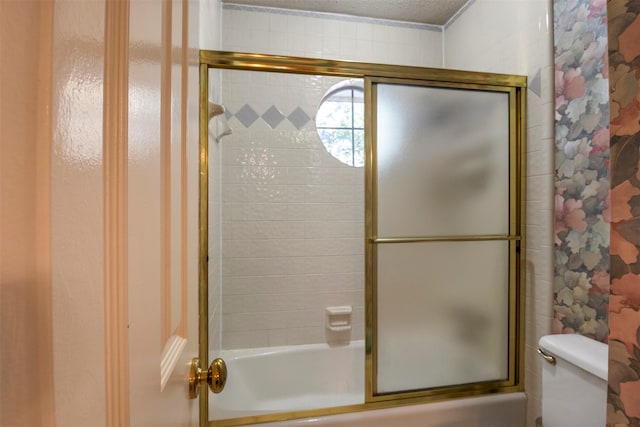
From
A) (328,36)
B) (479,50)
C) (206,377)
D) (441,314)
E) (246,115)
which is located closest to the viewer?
(206,377)

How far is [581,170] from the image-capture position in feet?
4.25

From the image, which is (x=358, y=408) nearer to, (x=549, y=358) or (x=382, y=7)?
(x=549, y=358)

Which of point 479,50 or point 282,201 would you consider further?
point 282,201

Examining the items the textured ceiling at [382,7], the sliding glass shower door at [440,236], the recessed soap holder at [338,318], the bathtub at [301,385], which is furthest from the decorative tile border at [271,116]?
the bathtub at [301,385]

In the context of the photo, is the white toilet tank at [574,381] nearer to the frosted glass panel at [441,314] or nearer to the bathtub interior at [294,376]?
the frosted glass panel at [441,314]

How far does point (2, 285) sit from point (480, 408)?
1811 mm

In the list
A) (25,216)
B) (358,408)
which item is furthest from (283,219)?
(25,216)

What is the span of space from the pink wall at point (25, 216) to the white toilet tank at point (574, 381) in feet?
4.39

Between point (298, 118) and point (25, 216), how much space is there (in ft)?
6.61

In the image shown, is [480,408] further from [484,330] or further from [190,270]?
[190,270]

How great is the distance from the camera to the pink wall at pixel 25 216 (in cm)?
20

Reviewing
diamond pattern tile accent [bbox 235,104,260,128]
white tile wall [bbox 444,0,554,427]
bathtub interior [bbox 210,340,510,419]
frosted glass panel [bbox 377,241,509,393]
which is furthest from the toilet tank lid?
diamond pattern tile accent [bbox 235,104,260,128]

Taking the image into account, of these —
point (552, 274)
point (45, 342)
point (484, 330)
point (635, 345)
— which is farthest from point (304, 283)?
point (45, 342)

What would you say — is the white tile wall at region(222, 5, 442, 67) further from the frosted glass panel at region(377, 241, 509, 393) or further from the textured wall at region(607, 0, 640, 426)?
the textured wall at region(607, 0, 640, 426)
